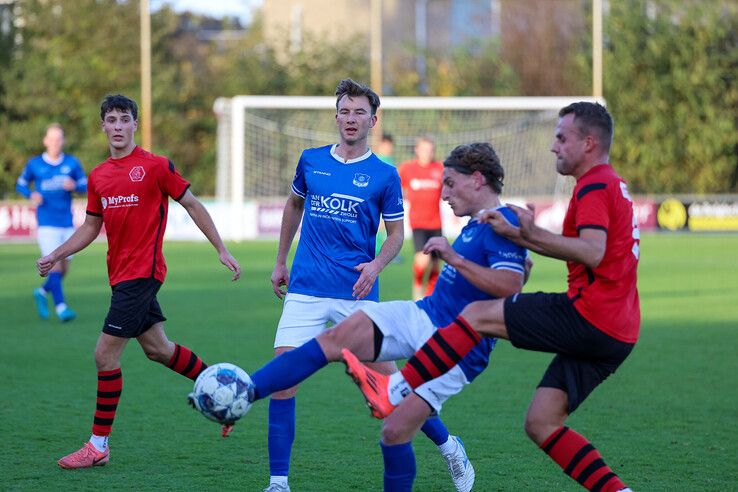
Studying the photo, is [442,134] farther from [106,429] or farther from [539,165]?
[106,429]

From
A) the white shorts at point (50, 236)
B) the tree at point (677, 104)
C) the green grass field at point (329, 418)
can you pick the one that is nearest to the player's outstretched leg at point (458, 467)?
the green grass field at point (329, 418)

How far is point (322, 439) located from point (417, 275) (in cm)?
750

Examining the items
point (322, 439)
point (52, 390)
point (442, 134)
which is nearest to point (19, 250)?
point (442, 134)

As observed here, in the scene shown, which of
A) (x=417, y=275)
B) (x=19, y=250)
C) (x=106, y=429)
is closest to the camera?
(x=106, y=429)

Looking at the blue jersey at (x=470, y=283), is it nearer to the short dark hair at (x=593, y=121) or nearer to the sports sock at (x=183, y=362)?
the short dark hair at (x=593, y=121)

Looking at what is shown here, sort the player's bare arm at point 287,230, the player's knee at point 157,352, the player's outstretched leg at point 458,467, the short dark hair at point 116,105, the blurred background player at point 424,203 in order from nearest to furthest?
the player's outstretched leg at point 458,467 < the player's bare arm at point 287,230 < the short dark hair at point 116,105 < the player's knee at point 157,352 < the blurred background player at point 424,203

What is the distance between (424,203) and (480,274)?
10.3 metres

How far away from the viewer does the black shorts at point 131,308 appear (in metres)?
6.39

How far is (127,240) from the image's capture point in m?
6.54

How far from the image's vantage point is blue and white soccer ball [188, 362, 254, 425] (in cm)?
482

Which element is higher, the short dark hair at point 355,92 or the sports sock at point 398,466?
the short dark hair at point 355,92

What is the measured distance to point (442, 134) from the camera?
32.4m

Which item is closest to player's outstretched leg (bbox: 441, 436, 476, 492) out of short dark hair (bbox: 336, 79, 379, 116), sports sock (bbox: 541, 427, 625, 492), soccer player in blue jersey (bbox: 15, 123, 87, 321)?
sports sock (bbox: 541, 427, 625, 492)

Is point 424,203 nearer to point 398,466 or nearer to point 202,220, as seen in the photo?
point 202,220
